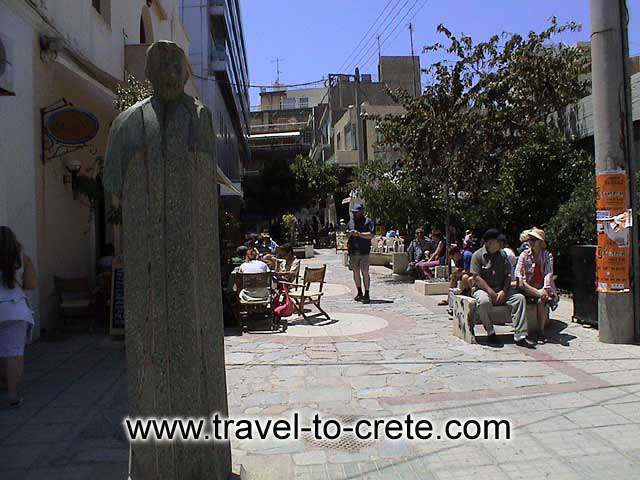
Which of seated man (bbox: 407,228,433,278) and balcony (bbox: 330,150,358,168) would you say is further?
balcony (bbox: 330,150,358,168)

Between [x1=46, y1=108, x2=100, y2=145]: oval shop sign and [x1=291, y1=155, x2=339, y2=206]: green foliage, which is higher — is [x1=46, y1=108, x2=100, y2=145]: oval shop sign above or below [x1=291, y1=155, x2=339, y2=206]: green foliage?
below

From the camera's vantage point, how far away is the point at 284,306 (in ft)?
29.9

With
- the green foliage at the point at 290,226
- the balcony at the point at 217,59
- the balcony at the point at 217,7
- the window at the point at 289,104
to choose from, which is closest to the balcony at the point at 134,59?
the balcony at the point at 217,59

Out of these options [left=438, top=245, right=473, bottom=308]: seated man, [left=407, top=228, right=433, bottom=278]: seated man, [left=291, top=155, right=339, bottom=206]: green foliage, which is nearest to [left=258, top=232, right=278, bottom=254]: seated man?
[left=407, top=228, right=433, bottom=278]: seated man

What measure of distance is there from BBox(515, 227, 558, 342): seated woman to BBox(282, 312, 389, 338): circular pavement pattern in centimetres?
223

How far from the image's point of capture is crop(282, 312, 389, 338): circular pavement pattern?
8242mm

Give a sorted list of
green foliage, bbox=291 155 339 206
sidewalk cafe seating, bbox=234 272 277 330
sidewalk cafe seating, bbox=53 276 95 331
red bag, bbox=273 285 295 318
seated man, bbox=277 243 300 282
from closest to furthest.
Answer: sidewalk cafe seating, bbox=53 276 95 331
sidewalk cafe seating, bbox=234 272 277 330
red bag, bbox=273 285 295 318
seated man, bbox=277 243 300 282
green foliage, bbox=291 155 339 206

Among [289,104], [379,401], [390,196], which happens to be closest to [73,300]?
[379,401]

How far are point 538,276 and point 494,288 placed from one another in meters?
0.57

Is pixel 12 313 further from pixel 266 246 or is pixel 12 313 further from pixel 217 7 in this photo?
pixel 217 7

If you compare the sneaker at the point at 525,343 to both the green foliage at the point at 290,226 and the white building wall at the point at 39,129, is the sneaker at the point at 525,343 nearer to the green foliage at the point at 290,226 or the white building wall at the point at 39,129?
the white building wall at the point at 39,129

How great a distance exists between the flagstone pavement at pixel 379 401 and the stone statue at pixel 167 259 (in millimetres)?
1012

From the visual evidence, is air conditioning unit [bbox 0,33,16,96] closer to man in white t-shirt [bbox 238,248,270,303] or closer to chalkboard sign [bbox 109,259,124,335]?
chalkboard sign [bbox 109,259,124,335]

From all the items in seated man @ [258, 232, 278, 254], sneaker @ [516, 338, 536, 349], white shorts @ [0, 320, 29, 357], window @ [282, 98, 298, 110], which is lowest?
sneaker @ [516, 338, 536, 349]
